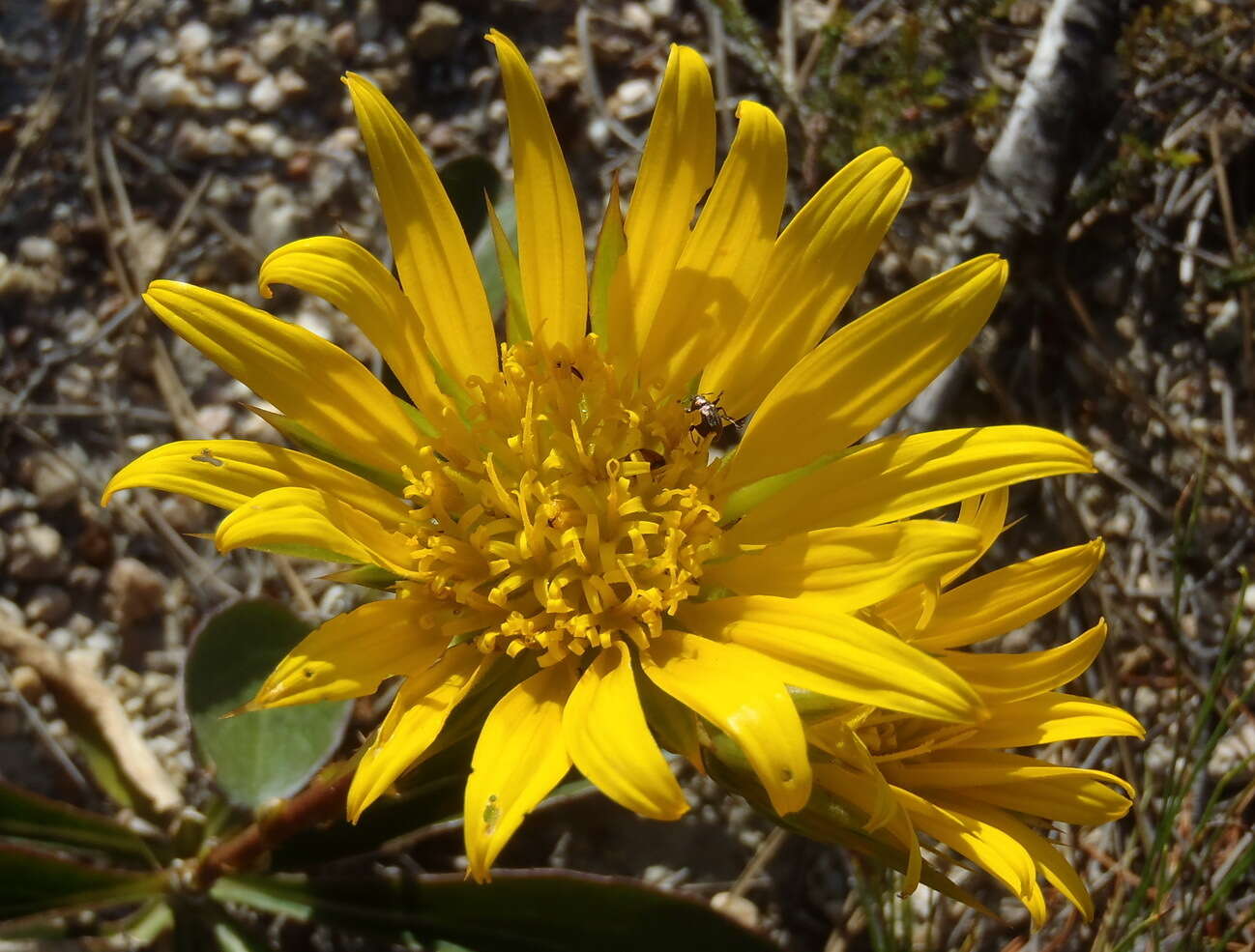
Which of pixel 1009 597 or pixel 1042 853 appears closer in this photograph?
pixel 1042 853

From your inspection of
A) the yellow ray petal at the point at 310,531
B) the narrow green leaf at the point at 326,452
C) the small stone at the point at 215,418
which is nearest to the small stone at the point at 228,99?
the small stone at the point at 215,418

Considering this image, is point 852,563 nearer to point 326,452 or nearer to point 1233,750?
point 326,452

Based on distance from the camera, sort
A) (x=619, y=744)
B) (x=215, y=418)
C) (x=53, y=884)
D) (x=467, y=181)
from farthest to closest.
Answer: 1. (x=215, y=418)
2. (x=467, y=181)
3. (x=53, y=884)
4. (x=619, y=744)

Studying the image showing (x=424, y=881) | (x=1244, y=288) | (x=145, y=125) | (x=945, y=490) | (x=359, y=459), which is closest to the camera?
(x=945, y=490)

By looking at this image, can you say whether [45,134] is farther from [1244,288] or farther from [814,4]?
[1244,288]

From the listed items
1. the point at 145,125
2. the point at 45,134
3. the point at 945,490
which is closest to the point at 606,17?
the point at 145,125

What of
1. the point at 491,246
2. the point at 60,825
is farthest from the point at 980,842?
the point at 60,825

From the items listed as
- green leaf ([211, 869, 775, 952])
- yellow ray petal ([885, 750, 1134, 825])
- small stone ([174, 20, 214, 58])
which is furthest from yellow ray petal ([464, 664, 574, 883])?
small stone ([174, 20, 214, 58])
